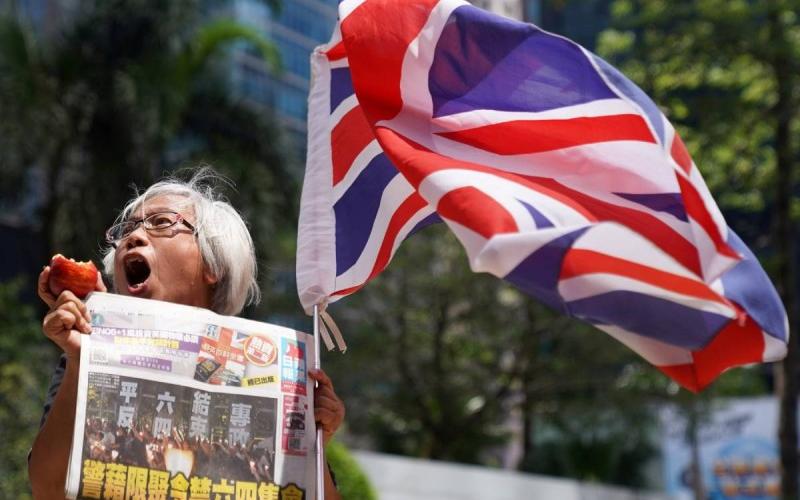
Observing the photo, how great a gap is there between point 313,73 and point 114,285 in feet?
3.71

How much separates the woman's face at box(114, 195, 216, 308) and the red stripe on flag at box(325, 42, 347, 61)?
3.11ft

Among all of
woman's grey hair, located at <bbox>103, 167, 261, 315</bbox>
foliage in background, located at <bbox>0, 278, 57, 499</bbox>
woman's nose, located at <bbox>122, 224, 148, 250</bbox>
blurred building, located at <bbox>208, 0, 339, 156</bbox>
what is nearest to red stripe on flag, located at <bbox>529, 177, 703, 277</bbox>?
woman's grey hair, located at <bbox>103, 167, 261, 315</bbox>

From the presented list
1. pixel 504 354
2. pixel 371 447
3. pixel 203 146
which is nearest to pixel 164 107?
pixel 203 146

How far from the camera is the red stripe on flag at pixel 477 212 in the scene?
3057 mm

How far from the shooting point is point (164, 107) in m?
16.9

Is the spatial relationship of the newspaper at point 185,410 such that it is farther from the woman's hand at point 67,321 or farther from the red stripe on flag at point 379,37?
the red stripe on flag at point 379,37

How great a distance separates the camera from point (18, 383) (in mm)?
14242

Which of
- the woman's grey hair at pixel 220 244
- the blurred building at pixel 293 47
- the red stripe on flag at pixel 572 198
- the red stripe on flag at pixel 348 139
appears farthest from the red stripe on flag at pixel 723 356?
the blurred building at pixel 293 47

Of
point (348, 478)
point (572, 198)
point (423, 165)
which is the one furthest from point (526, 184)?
point (348, 478)

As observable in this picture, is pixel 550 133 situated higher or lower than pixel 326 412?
higher

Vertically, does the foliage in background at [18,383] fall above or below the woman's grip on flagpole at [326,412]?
above

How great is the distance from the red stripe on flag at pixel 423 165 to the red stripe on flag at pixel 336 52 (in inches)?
23.5

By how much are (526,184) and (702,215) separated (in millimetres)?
466

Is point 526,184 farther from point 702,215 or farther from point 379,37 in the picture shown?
point 379,37
